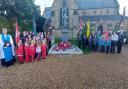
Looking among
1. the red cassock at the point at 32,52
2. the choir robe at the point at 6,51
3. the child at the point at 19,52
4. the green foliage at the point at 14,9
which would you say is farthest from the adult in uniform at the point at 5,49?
the green foliage at the point at 14,9

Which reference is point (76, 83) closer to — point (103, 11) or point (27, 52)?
point (27, 52)

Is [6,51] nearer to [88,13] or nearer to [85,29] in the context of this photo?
[85,29]

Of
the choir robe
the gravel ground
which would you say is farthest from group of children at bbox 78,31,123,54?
the choir robe

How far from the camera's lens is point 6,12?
125ft

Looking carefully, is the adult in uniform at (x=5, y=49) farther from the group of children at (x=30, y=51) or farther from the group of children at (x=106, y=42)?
the group of children at (x=106, y=42)

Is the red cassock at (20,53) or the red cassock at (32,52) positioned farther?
the red cassock at (32,52)

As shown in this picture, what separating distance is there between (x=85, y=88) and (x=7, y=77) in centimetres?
349

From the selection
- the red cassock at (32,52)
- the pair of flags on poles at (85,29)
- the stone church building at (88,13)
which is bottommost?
the red cassock at (32,52)

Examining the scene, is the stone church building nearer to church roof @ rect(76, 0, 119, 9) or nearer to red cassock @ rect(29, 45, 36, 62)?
church roof @ rect(76, 0, 119, 9)

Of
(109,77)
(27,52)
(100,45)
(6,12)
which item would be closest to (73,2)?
(6,12)

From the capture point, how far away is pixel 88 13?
6166 cm

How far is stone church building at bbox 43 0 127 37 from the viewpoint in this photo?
4691cm

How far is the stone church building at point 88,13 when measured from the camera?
154ft

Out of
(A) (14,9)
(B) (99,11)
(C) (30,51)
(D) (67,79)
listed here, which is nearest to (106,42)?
(C) (30,51)
